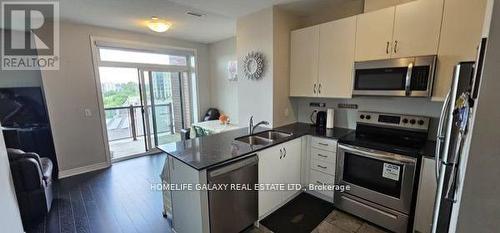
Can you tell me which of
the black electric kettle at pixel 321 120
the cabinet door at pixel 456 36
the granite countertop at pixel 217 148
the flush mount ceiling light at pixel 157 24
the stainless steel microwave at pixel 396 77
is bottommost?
the granite countertop at pixel 217 148

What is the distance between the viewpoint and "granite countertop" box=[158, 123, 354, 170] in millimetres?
1737

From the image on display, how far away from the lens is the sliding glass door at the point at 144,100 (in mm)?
4127

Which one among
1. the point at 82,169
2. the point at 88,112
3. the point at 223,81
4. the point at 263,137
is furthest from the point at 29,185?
the point at 223,81

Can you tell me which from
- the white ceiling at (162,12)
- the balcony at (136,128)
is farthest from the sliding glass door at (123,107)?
the white ceiling at (162,12)

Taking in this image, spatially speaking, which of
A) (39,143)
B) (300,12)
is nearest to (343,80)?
(300,12)

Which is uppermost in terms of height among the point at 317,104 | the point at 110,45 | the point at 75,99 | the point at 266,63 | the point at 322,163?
the point at 110,45

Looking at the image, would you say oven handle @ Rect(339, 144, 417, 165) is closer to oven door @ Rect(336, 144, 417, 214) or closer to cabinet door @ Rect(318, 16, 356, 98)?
oven door @ Rect(336, 144, 417, 214)

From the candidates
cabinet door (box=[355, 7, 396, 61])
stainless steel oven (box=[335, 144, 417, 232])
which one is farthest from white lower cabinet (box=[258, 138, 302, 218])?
cabinet door (box=[355, 7, 396, 61])

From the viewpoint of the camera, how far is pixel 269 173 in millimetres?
2240

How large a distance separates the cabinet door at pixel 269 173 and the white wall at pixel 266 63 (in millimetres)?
761

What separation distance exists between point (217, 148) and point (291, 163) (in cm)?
100

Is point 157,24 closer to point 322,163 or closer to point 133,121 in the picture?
point 133,121

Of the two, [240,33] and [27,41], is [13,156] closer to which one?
[27,41]

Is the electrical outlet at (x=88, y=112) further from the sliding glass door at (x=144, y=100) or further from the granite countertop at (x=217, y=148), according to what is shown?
the granite countertop at (x=217, y=148)
